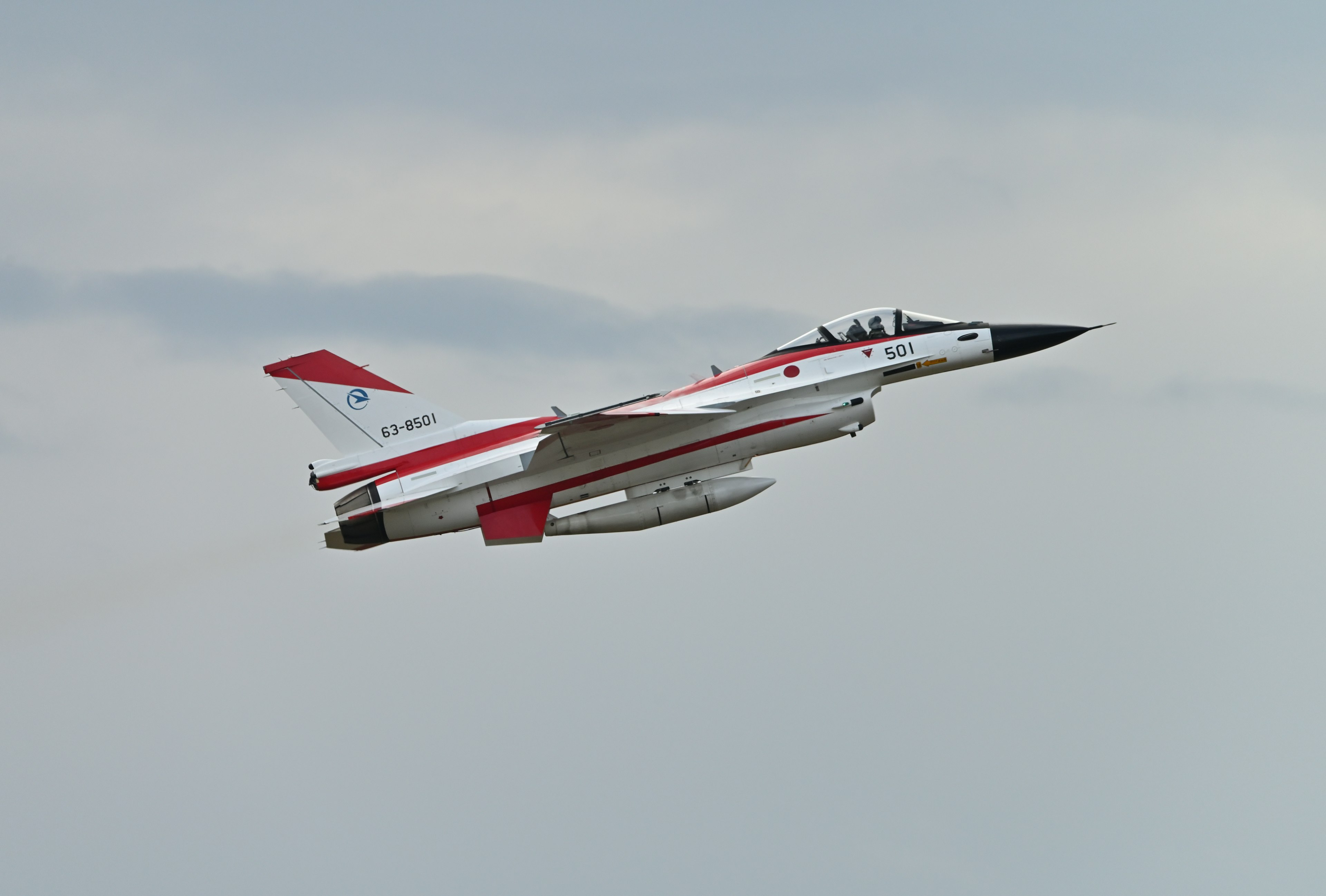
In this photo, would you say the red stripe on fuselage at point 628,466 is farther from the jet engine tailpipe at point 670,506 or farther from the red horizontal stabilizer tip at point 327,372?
the red horizontal stabilizer tip at point 327,372

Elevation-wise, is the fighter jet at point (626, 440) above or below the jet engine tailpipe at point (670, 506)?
above

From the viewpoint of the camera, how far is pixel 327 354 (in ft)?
79.0

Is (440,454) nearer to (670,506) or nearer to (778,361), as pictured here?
(670,506)

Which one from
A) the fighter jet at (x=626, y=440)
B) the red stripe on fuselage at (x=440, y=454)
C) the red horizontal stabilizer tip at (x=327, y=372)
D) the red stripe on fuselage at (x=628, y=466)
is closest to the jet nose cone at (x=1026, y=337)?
the fighter jet at (x=626, y=440)

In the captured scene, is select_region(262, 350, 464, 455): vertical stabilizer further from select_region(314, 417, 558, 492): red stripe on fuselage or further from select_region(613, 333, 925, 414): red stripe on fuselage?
select_region(613, 333, 925, 414): red stripe on fuselage

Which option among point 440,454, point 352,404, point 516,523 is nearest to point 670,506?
point 516,523

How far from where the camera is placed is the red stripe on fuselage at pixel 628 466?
23219 millimetres

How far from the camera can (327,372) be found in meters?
23.9

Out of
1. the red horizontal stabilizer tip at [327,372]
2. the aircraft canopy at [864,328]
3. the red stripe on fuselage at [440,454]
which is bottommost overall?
the red stripe on fuselage at [440,454]

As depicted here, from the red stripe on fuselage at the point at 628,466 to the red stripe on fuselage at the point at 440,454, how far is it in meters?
1.28

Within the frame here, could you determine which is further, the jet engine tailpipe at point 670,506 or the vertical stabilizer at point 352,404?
the vertical stabilizer at point 352,404

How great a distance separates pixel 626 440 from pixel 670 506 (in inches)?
69.2

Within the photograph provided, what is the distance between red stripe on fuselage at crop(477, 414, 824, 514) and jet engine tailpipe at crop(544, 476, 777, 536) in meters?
0.73

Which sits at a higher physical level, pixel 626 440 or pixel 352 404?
pixel 352 404
